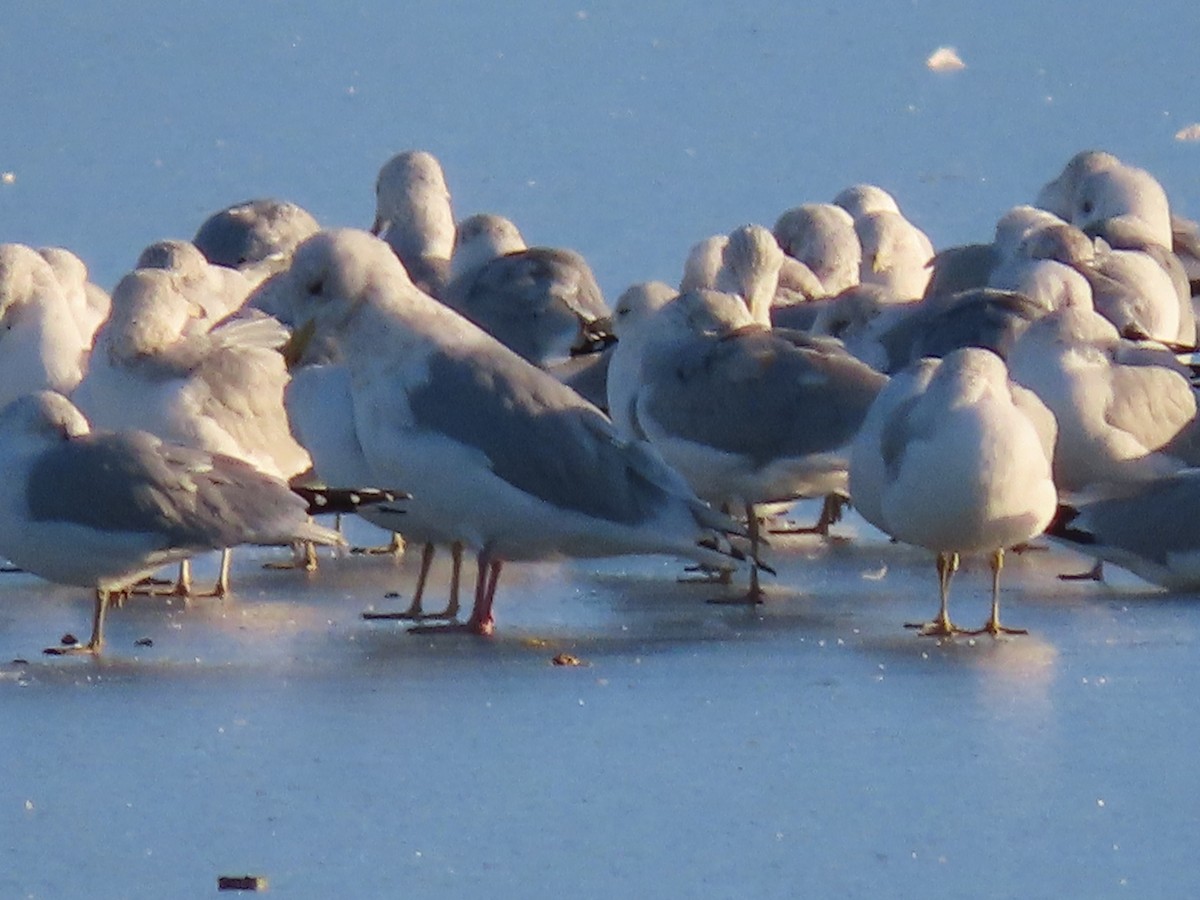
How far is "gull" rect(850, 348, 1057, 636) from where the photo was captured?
8148 millimetres

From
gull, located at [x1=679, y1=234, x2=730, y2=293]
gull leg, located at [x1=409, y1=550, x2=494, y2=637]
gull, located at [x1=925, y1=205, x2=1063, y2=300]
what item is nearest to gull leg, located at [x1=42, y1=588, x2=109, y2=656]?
gull leg, located at [x1=409, y1=550, x2=494, y2=637]

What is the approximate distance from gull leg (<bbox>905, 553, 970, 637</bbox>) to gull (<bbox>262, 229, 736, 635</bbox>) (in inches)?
24.0

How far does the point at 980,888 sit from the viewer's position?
5379 mm

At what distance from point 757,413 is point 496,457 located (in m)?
1.32

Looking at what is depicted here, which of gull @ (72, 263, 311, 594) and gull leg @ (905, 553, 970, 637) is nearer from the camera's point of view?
gull leg @ (905, 553, 970, 637)

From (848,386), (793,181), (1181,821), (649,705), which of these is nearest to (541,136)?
(793,181)

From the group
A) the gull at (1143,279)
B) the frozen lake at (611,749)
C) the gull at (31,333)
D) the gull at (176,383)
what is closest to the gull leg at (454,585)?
the frozen lake at (611,749)

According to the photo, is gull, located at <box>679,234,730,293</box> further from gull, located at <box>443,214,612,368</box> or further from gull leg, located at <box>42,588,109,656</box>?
gull leg, located at <box>42,588,109,656</box>

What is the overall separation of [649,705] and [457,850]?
4.88 ft

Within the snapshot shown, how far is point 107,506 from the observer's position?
308 inches

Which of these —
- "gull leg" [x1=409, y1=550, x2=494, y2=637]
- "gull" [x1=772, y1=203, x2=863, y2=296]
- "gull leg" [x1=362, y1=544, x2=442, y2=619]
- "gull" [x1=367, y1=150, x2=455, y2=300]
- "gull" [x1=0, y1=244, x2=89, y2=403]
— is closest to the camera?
"gull leg" [x1=409, y1=550, x2=494, y2=637]

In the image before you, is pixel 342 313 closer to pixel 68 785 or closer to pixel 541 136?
pixel 68 785

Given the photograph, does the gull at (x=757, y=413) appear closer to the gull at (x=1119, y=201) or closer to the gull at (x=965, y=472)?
the gull at (x=965, y=472)

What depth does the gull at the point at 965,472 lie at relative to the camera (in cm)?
815
